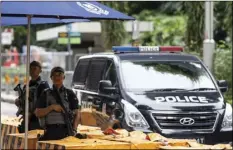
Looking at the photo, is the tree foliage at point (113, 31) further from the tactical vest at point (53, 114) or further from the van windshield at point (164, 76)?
the tactical vest at point (53, 114)

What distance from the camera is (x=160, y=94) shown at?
40.5ft

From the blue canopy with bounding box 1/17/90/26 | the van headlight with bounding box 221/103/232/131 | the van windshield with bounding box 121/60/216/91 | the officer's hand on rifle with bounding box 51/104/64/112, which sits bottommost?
the van headlight with bounding box 221/103/232/131

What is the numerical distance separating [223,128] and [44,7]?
17.7 feet

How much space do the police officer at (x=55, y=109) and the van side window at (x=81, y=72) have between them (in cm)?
551

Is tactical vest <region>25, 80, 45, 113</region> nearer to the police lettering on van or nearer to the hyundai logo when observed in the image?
the police lettering on van

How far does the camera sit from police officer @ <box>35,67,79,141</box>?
344 inches

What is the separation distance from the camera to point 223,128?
1239 centimetres

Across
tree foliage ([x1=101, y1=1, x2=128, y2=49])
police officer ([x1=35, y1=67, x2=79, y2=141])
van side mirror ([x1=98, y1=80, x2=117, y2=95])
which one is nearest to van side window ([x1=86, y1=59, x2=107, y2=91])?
van side mirror ([x1=98, y1=80, x2=117, y2=95])

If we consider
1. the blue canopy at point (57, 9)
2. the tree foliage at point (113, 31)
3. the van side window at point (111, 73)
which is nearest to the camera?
the blue canopy at point (57, 9)

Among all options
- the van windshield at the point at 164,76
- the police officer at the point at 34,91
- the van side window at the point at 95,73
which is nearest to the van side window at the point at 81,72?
the van side window at the point at 95,73

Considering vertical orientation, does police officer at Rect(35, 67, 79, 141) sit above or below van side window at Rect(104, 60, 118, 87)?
below

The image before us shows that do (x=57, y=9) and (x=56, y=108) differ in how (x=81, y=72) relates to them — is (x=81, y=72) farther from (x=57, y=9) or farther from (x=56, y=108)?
(x=57, y=9)

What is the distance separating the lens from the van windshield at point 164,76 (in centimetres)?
1262

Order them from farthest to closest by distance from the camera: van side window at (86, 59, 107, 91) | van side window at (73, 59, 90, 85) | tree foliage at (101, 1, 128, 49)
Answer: tree foliage at (101, 1, 128, 49) < van side window at (73, 59, 90, 85) < van side window at (86, 59, 107, 91)
